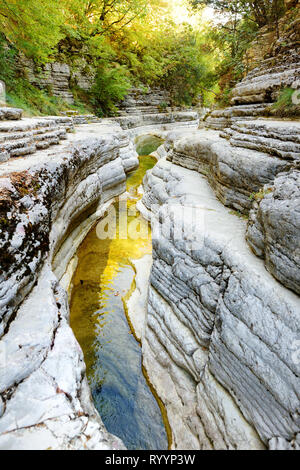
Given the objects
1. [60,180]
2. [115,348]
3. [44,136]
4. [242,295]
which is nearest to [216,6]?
[44,136]

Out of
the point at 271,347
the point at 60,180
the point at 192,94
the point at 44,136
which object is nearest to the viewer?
the point at 271,347

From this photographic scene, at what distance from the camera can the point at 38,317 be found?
3242 millimetres

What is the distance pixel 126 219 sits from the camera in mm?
9477

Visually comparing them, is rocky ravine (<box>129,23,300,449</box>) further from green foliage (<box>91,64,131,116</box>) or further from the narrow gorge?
green foliage (<box>91,64,131,116</box>)

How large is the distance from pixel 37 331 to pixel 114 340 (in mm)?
2340

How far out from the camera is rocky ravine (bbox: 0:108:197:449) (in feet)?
7.59

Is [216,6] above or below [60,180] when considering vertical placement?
above

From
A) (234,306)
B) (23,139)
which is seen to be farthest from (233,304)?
(23,139)

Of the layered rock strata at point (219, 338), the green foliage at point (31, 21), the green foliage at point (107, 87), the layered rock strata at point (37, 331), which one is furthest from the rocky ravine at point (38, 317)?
the green foliage at point (107, 87)

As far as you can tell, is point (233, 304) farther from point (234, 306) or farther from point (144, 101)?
point (144, 101)

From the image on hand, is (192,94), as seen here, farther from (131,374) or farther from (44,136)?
(131,374)

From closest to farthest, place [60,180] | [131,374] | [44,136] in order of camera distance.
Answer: [131,374] < [60,180] < [44,136]
